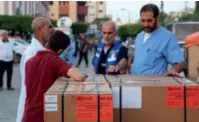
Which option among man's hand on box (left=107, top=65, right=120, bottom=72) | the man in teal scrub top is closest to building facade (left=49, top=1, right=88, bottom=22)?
man's hand on box (left=107, top=65, right=120, bottom=72)

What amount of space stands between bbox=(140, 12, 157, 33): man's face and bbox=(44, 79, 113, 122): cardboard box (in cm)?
159

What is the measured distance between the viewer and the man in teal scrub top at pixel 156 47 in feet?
16.1

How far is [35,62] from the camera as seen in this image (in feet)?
14.1

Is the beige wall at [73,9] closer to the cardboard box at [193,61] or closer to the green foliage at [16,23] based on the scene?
the green foliage at [16,23]

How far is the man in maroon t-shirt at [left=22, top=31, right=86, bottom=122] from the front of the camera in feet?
13.8

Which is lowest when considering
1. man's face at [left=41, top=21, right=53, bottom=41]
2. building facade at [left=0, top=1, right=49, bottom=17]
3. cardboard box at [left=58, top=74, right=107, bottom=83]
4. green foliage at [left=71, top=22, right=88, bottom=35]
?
green foliage at [left=71, top=22, right=88, bottom=35]

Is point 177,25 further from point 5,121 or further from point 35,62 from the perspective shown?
point 35,62

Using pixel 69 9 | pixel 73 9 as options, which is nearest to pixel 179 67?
pixel 73 9

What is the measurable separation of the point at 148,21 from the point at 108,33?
0.95 m

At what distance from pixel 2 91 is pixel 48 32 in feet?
32.1

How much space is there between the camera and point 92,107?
331 centimetres

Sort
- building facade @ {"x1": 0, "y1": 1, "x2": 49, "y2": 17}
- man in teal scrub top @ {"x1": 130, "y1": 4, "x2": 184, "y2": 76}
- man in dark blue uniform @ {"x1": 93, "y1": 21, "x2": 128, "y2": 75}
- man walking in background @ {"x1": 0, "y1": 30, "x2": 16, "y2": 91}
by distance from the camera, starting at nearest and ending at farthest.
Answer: man in teal scrub top @ {"x1": 130, "y1": 4, "x2": 184, "y2": 76}, man in dark blue uniform @ {"x1": 93, "y1": 21, "x2": 128, "y2": 75}, man walking in background @ {"x1": 0, "y1": 30, "x2": 16, "y2": 91}, building facade @ {"x1": 0, "y1": 1, "x2": 49, "y2": 17}

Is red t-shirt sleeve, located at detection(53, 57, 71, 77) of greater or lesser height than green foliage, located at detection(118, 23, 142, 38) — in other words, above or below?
above

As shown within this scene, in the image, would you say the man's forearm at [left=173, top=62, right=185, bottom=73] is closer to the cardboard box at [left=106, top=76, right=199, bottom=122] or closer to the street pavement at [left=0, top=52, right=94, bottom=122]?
the cardboard box at [left=106, top=76, right=199, bottom=122]
